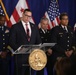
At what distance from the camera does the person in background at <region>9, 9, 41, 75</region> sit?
4.38 m

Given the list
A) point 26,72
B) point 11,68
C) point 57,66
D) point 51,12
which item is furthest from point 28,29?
point 57,66

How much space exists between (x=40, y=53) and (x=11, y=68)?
56.7 inches

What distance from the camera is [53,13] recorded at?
6.45 m

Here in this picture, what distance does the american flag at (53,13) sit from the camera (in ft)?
20.7

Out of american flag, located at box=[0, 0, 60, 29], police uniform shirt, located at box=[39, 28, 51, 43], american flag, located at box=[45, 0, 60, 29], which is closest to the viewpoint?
police uniform shirt, located at box=[39, 28, 51, 43]

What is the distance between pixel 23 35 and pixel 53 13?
2.21 m

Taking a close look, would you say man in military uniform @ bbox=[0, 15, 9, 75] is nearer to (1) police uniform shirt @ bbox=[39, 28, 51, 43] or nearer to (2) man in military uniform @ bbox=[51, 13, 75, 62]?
(1) police uniform shirt @ bbox=[39, 28, 51, 43]

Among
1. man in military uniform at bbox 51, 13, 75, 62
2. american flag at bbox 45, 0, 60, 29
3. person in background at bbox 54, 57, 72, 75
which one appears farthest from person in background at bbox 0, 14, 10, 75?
person in background at bbox 54, 57, 72, 75

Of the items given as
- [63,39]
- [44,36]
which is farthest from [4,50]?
[63,39]

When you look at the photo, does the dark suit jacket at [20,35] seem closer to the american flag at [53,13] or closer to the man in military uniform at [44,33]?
the man in military uniform at [44,33]

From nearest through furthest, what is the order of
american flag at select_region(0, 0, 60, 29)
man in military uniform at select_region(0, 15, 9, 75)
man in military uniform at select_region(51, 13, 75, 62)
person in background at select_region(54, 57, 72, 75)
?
person in background at select_region(54, 57, 72, 75)
man in military uniform at select_region(0, 15, 9, 75)
man in military uniform at select_region(51, 13, 75, 62)
american flag at select_region(0, 0, 60, 29)

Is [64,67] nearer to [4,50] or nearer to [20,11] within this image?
[4,50]

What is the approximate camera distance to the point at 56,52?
5285 millimetres

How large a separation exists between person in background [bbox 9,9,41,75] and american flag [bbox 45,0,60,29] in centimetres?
183
